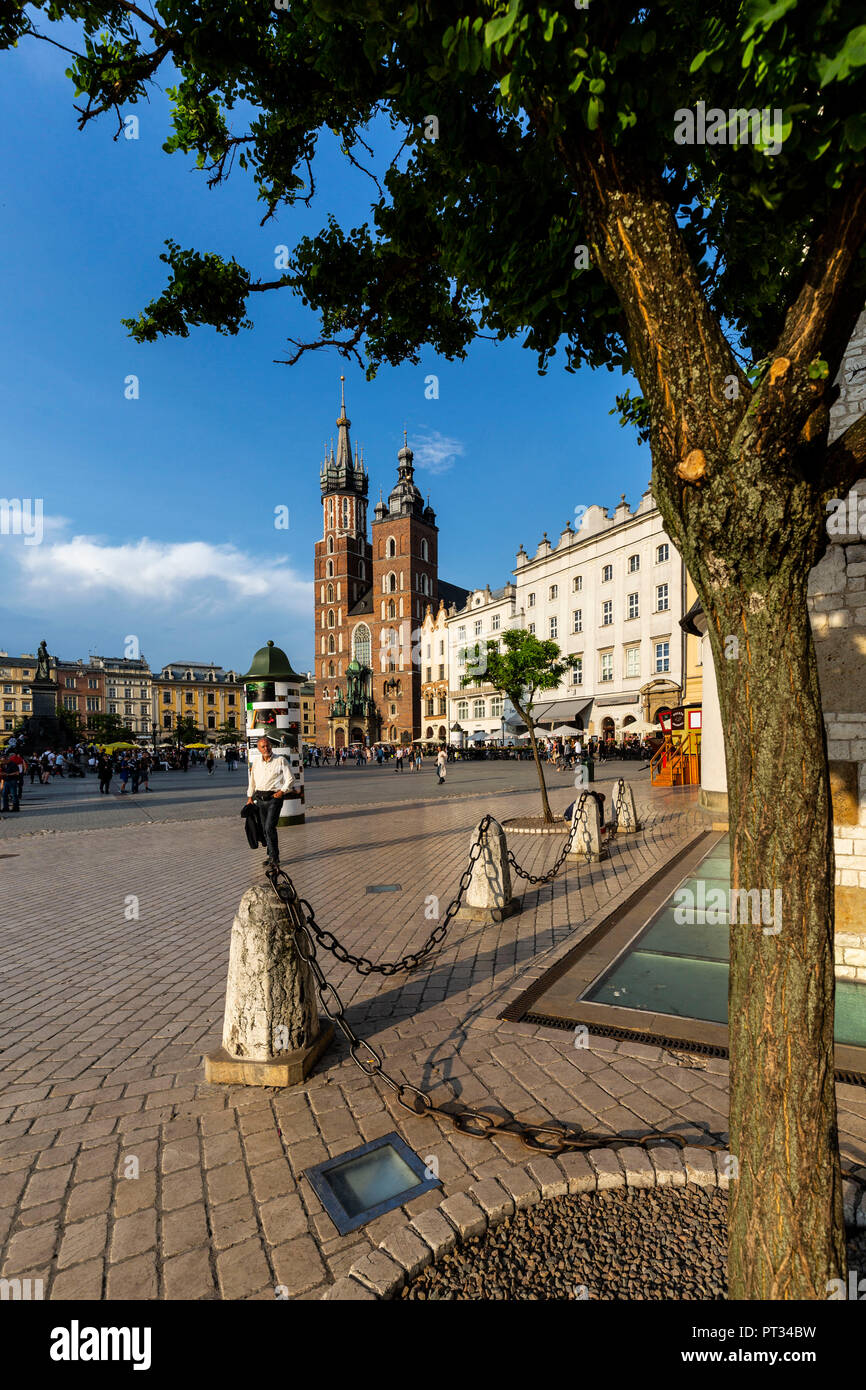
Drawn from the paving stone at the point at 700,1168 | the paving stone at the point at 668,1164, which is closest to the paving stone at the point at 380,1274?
the paving stone at the point at 668,1164

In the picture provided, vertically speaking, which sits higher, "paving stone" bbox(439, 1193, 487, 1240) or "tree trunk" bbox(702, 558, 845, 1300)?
"tree trunk" bbox(702, 558, 845, 1300)

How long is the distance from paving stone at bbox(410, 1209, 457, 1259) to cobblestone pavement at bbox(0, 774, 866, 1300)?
13 centimetres

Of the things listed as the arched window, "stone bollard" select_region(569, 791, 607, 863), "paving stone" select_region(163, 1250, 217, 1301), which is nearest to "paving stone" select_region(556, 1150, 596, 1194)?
"paving stone" select_region(163, 1250, 217, 1301)

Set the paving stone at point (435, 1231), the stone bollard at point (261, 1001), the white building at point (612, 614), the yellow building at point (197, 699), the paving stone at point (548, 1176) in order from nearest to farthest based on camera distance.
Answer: the paving stone at point (435, 1231), the paving stone at point (548, 1176), the stone bollard at point (261, 1001), the white building at point (612, 614), the yellow building at point (197, 699)

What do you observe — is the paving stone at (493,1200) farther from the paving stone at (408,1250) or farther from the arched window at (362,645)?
the arched window at (362,645)

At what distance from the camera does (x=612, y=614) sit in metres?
39.8

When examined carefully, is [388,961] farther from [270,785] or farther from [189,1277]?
[270,785]

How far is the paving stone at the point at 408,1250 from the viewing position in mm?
2137

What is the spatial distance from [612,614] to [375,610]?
141 feet

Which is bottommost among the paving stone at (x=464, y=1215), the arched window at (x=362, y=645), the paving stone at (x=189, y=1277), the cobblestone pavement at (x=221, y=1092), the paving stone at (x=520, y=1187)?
the cobblestone pavement at (x=221, y=1092)

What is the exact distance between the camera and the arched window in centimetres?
7988

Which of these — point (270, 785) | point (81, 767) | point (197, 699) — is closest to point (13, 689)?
point (197, 699)

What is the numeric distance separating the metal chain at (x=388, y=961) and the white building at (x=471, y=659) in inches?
Result: 1713

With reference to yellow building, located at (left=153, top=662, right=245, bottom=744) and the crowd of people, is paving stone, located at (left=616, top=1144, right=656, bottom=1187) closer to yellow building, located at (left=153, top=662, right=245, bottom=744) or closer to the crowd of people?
the crowd of people
